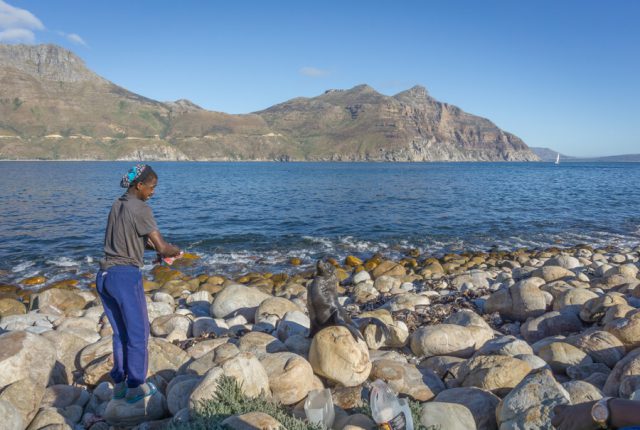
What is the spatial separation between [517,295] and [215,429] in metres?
7.53

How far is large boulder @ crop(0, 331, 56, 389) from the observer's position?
4.93 meters

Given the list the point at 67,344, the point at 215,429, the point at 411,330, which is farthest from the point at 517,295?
the point at 67,344

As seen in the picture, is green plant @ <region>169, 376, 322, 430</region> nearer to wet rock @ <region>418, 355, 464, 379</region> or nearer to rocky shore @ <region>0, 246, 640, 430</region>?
rocky shore @ <region>0, 246, 640, 430</region>

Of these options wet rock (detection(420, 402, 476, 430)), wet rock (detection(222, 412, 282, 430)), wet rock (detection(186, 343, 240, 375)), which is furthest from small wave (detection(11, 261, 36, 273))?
wet rock (detection(420, 402, 476, 430))

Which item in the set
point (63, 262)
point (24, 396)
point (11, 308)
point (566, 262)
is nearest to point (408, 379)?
point (24, 396)

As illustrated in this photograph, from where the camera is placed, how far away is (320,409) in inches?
170

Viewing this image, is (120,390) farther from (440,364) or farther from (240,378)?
(440,364)

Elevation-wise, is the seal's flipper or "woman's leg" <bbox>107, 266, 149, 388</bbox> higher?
"woman's leg" <bbox>107, 266, 149, 388</bbox>

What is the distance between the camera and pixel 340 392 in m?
5.19

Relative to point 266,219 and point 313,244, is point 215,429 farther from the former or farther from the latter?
point 266,219

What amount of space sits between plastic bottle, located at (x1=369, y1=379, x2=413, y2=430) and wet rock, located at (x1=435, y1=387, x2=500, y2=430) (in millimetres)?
984

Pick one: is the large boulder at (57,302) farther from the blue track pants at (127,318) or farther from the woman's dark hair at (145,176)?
the woman's dark hair at (145,176)

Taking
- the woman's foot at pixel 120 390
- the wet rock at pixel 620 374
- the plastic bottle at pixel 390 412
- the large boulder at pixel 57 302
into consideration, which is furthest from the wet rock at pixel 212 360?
the large boulder at pixel 57 302

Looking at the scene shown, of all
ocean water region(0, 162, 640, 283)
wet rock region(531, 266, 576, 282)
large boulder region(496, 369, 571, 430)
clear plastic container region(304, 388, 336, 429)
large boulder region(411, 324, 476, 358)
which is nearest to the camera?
large boulder region(496, 369, 571, 430)
